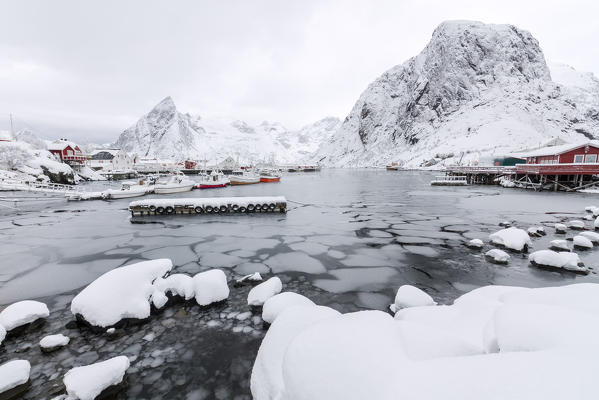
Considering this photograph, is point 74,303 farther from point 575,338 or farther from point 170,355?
point 575,338

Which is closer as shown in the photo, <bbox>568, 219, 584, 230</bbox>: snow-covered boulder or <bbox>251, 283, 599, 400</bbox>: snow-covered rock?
<bbox>251, 283, 599, 400</bbox>: snow-covered rock

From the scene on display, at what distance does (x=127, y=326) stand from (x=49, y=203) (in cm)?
3909

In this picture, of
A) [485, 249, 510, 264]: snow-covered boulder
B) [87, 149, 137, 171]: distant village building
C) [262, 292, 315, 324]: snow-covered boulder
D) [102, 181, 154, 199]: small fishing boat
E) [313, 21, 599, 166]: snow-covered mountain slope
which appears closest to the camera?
[262, 292, 315, 324]: snow-covered boulder

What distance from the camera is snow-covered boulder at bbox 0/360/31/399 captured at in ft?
17.3

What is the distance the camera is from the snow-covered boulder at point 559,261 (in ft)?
36.0

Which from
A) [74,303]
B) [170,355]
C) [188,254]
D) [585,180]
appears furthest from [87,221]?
[585,180]

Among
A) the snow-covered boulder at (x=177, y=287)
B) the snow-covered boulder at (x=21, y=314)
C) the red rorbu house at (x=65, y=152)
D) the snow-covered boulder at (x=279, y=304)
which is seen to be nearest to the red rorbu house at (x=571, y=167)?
the snow-covered boulder at (x=279, y=304)

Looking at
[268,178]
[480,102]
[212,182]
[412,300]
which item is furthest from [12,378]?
[480,102]

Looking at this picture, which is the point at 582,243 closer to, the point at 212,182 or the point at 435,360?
the point at 435,360

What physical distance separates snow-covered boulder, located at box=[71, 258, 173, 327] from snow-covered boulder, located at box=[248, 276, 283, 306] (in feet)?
10.0

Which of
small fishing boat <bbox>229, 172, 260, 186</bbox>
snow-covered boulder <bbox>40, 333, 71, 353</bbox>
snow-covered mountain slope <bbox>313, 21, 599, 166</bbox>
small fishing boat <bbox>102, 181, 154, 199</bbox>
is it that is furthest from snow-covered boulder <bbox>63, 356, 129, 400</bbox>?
snow-covered mountain slope <bbox>313, 21, 599, 166</bbox>

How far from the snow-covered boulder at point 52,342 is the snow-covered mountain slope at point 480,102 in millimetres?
112347

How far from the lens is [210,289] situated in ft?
29.0

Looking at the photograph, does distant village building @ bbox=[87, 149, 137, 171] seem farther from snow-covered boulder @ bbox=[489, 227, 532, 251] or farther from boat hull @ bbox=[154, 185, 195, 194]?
snow-covered boulder @ bbox=[489, 227, 532, 251]
